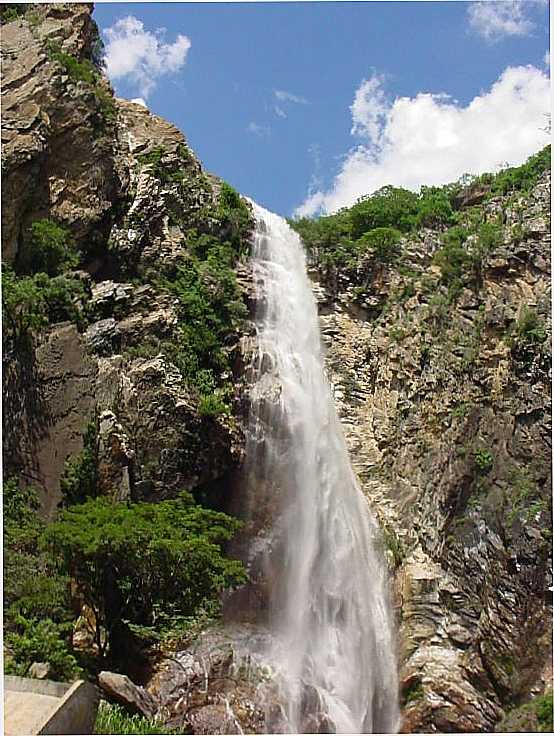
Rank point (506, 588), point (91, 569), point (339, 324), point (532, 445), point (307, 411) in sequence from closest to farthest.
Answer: point (91, 569)
point (506, 588)
point (532, 445)
point (307, 411)
point (339, 324)

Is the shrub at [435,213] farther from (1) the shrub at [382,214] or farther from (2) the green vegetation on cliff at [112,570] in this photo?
(2) the green vegetation on cliff at [112,570]

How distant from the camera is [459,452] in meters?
12.2

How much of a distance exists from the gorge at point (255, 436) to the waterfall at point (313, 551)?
0.04m

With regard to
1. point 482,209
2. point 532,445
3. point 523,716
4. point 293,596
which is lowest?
point 523,716

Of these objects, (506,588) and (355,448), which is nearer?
(506,588)

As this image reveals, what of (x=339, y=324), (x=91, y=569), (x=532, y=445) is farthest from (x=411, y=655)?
(x=339, y=324)

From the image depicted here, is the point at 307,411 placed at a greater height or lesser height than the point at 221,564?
greater

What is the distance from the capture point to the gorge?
9.05 metres

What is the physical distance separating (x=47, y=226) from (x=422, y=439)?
670cm

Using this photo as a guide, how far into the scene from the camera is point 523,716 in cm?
895

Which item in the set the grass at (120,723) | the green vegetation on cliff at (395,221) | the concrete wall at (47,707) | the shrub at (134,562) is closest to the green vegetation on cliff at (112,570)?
the shrub at (134,562)

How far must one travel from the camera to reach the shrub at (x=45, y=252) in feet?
38.1

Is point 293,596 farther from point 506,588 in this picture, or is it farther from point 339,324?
point 339,324

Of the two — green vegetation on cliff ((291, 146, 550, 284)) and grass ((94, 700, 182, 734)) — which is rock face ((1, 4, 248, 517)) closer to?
green vegetation on cliff ((291, 146, 550, 284))
